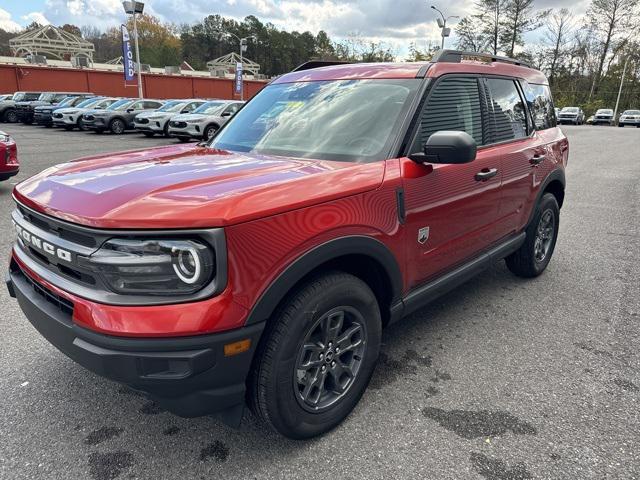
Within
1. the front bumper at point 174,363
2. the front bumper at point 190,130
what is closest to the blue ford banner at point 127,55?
the front bumper at point 190,130

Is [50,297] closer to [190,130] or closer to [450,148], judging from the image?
[450,148]

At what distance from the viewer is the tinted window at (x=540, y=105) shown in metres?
4.21

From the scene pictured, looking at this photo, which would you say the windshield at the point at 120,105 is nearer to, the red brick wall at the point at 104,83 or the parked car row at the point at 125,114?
the parked car row at the point at 125,114

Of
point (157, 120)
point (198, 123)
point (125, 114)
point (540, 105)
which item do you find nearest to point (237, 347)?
point (540, 105)

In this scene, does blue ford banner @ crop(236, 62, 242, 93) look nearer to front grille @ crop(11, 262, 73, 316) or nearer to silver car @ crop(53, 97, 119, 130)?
silver car @ crop(53, 97, 119, 130)

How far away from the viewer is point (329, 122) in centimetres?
295

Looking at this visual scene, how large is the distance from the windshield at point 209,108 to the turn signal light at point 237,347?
17589mm

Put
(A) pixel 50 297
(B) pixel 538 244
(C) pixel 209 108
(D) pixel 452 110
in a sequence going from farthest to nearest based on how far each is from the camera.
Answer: (C) pixel 209 108
(B) pixel 538 244
(D) pixel 452 110
(A) pixel 50 297

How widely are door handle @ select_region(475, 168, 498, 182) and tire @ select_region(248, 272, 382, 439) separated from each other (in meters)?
1.28

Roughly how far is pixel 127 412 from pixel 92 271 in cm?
105

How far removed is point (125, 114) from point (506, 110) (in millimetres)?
20731

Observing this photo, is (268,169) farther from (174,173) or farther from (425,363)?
(425,363)

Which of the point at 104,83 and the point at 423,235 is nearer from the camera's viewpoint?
the point at 423,235

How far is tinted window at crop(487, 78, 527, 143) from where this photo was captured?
11.8 feet
